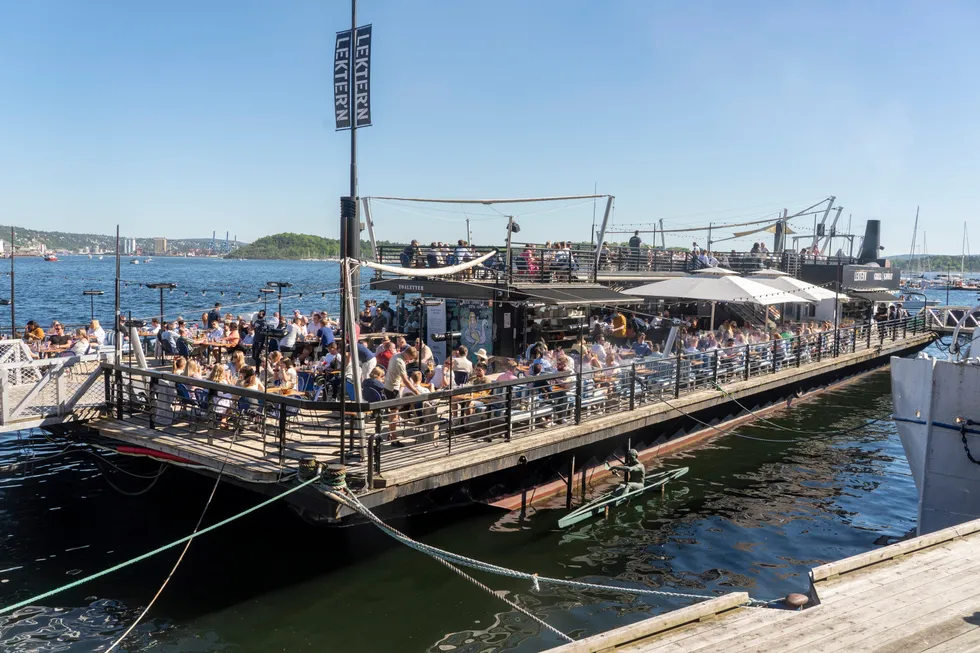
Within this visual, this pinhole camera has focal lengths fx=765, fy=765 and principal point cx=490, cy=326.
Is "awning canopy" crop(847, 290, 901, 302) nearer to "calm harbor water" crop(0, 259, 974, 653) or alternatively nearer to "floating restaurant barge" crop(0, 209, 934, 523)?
"floating restaurant barge" crop(0, 209, 934, 523)

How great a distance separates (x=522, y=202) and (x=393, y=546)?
949 cm

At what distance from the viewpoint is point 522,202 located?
1845cm

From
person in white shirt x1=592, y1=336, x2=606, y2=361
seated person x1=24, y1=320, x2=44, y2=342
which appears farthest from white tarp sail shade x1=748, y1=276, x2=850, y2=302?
seated person x1=24, y1=320, x2=44, y2=342

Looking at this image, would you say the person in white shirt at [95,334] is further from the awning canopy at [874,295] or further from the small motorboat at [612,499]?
the awning canopy at [874,295]

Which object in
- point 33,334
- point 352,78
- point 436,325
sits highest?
point 352,78

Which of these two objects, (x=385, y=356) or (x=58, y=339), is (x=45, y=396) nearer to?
(x=385, y=356)

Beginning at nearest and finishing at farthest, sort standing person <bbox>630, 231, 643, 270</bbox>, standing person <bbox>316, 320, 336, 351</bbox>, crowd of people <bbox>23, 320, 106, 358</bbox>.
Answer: standing person <bbox>316, 320, 336, 351</bbox> < crowd of people <bbox>23, 320, 106, 358</bbox> < standing person <bbox>630, 231, 643, 270</bbox>

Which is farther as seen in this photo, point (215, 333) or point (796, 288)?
point (796, 288)

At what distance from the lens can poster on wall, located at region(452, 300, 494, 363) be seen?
59.8 feet

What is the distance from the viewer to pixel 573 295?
1806 cm

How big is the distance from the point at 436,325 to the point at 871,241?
1365 inches

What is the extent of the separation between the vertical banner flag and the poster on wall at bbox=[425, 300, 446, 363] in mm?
5750

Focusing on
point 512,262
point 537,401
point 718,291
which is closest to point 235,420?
point 537,401

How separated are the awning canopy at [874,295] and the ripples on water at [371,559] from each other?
56.9ft
